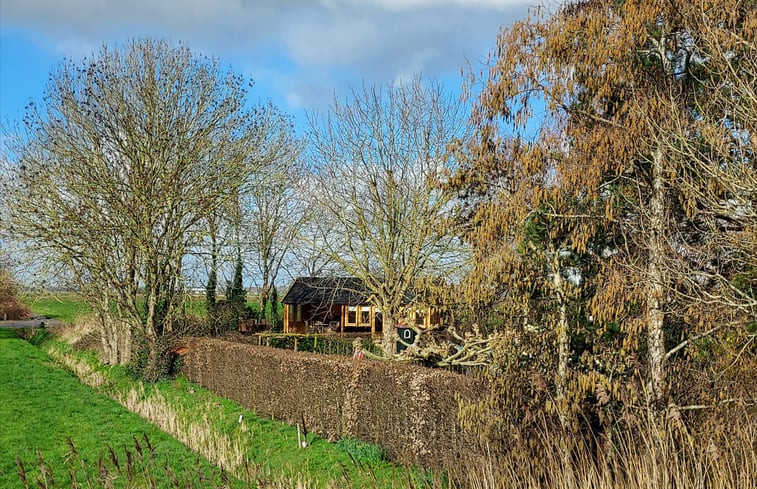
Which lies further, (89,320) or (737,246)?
(89,320)

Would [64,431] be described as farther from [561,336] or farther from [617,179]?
[617,179]

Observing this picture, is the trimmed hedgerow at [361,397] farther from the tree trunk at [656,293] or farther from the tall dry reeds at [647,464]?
the tree trunk at [656,293]

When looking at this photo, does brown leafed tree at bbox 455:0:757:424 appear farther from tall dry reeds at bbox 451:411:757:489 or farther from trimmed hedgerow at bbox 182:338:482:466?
trimmed hedgerow at bbox 182:338:482:466

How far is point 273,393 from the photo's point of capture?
12.8 m

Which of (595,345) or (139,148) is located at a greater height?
(139,148)

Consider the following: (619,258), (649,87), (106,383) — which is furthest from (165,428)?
(649,87)

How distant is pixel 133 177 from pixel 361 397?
11.6 metres

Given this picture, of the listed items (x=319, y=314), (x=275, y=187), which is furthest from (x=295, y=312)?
(x=275, y=187)

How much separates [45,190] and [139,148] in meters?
2.68

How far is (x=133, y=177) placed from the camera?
745 inches

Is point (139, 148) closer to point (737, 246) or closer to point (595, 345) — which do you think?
point (595, 345)

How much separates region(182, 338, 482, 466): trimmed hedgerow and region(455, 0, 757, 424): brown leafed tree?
160cm

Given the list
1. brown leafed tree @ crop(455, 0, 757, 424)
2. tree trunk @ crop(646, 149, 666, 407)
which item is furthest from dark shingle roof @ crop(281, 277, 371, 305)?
tree trunk @ crop(646, 149, 666, 407)

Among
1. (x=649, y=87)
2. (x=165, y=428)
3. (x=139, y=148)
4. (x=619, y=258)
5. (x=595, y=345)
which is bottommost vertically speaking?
(x=165, y=428)
